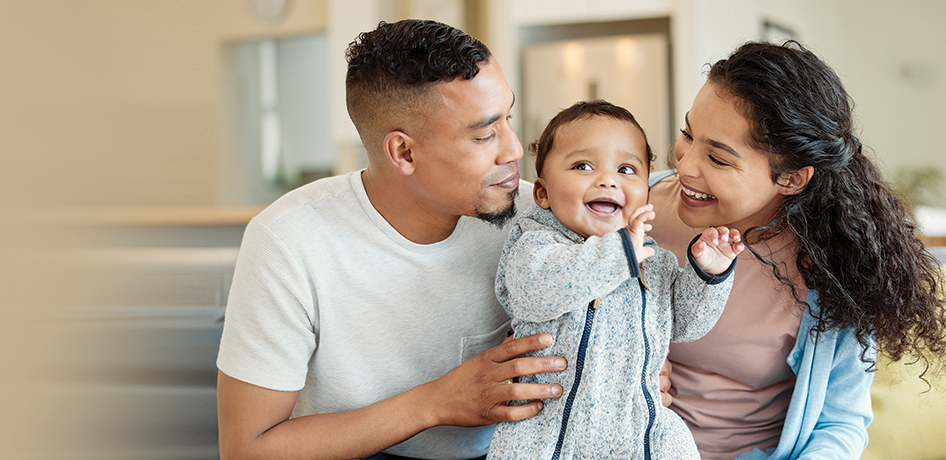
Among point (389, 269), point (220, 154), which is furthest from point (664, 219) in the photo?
point (220, 154)

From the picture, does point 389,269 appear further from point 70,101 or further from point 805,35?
point 805,35

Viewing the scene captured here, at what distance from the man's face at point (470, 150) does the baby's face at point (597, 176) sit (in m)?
0.13

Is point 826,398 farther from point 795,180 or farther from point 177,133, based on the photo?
point 177,133

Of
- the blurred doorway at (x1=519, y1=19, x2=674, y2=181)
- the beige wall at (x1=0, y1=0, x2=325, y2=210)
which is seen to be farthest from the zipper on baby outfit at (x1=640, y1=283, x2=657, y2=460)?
the blurred doorway at (x1=519, y1=19, x2=674, y2=181)

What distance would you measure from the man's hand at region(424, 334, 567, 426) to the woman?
0.36 meters

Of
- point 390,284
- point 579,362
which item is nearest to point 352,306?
point 390,284

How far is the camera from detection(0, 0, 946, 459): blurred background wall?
17cm

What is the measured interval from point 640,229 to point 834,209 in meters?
0.41

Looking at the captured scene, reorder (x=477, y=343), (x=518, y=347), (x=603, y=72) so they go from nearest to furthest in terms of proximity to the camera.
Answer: (x=518, y=347), (x=477, y=343), (x=603, y=72)

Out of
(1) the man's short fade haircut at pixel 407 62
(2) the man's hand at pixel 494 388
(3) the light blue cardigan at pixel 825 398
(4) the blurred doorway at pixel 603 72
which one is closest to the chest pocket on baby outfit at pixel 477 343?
(2) the man's hand at pixel 494 388

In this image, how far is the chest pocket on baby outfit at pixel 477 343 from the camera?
138 centimetres

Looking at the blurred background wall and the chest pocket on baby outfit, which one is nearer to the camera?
the blurred background wall

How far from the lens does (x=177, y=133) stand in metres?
0.32

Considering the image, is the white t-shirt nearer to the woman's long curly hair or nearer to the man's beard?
the man's beard
